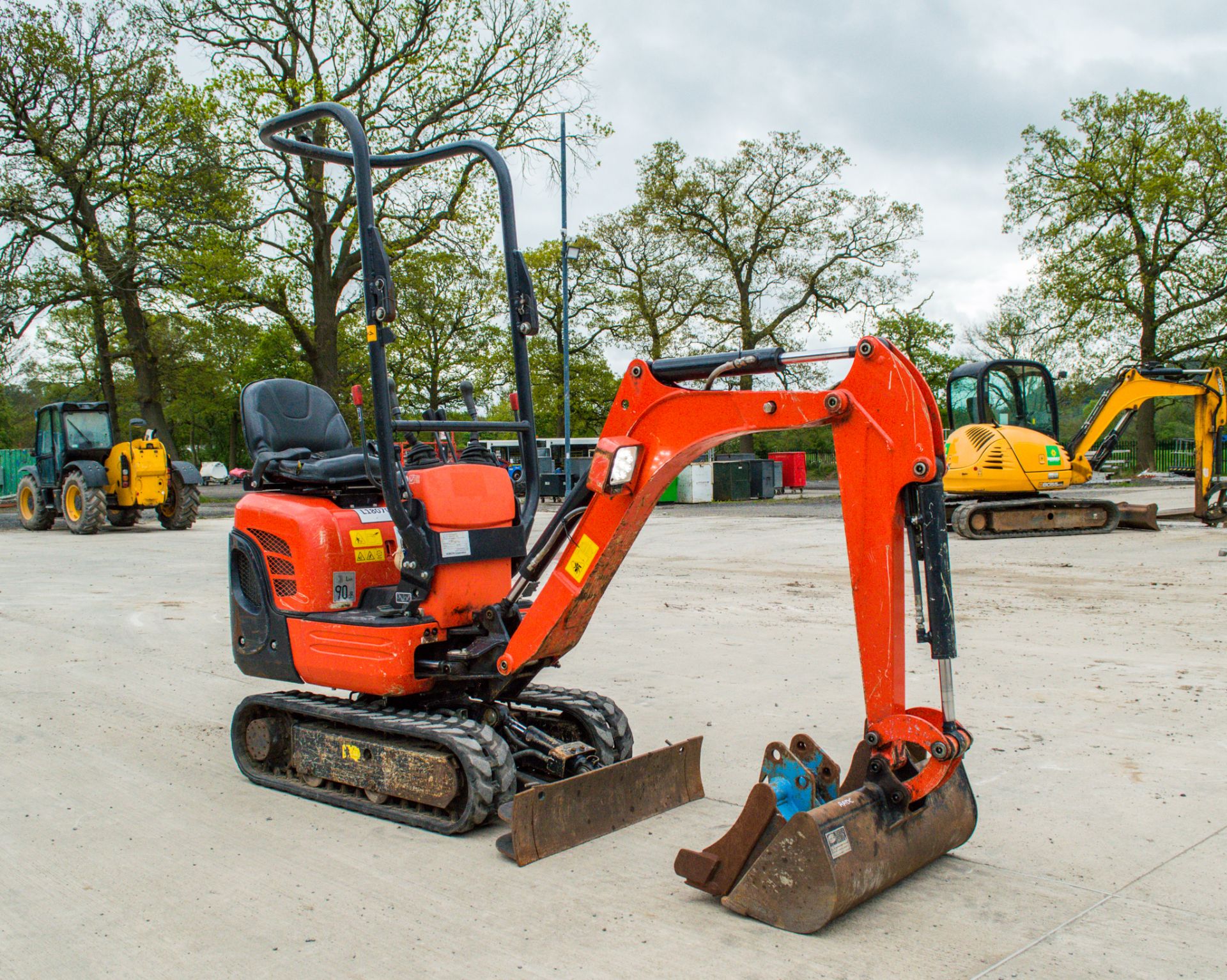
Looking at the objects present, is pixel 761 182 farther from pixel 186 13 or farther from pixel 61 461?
pixel 61 461

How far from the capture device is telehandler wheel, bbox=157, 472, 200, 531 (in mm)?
20281

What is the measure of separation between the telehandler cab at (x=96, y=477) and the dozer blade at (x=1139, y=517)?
650 inches

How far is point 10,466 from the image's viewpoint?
3766cm

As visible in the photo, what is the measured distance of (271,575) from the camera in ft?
16.8

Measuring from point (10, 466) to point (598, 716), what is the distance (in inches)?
1546

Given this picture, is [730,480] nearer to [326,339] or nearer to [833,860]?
[326,339]

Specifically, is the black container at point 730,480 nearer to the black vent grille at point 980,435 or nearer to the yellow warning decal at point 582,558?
the black vent grille at point 980,435

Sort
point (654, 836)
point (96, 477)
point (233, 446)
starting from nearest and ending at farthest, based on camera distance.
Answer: point (654, 836) → point (96, 477) → point (233, 446)

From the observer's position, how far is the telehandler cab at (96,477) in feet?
64.6

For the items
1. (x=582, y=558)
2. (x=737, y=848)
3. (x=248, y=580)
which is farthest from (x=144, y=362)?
(x=737, y=848)

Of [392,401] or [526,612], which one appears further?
[526,612]

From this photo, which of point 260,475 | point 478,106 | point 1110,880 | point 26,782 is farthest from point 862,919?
point 478,106

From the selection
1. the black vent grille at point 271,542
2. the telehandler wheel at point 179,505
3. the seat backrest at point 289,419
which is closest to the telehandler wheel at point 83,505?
the telehandler wheel at point 179,505

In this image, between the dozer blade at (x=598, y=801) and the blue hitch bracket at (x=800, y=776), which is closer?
the blue hitch bracket at (x=800, y=776)
